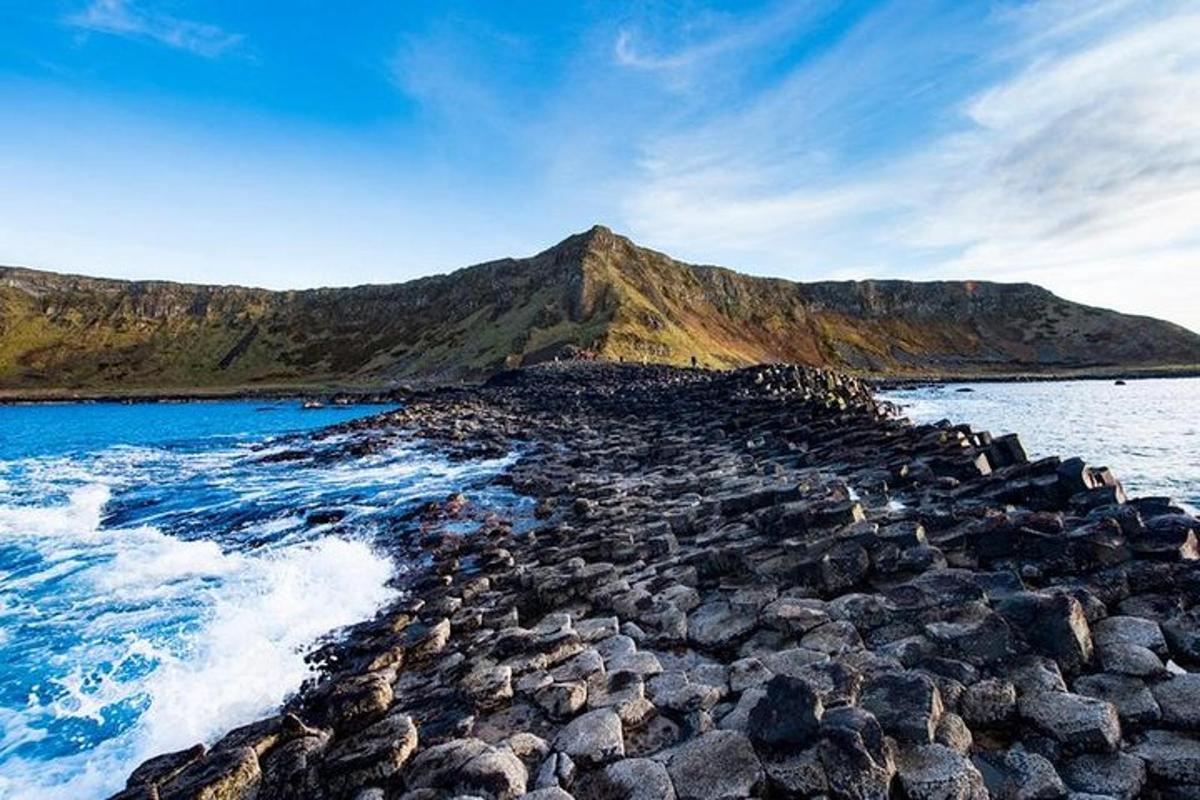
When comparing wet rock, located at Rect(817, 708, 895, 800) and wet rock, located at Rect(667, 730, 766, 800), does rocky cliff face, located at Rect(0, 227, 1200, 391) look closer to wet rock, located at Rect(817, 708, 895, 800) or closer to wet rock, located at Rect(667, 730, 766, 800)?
wet rock, located at Rect(667, 730, 766, 800)

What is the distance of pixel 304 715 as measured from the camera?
27.6ft

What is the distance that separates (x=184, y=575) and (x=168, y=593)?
1302 mm

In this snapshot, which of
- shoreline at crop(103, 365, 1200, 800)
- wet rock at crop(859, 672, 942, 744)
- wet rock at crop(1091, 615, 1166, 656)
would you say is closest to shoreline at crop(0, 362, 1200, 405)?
shoreline at crop(103, 365, 1200, 800)

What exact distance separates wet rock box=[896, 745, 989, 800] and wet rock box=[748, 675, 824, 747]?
0.76 meters

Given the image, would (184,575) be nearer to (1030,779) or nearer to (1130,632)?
(1030,779)

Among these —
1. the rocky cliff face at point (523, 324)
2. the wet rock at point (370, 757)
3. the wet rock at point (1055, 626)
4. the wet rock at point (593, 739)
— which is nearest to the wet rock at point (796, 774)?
the wet rock at point (593, 739)

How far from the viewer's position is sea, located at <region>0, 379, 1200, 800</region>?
9.10m

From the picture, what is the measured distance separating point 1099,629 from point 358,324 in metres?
169

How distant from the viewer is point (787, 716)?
5.86 m

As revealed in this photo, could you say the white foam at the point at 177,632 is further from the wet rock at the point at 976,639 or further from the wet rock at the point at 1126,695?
the wet rock at the point at 1126,695

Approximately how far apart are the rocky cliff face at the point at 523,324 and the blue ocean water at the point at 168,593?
83703 mm

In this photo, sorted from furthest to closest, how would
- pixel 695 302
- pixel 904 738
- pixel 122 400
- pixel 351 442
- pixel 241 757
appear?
1. pixel 695 302
2. pixel 122 400
3. pixel 351 442
4. pixel 241 757
5. pixel 904 738

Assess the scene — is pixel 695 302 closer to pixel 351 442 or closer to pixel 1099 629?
pixel 351 442

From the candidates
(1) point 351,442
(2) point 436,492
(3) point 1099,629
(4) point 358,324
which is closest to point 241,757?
(3) point 1099,629
